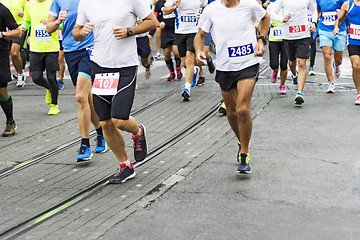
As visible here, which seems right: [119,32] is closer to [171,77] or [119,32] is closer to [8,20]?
[8,20]

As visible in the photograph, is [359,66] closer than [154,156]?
No

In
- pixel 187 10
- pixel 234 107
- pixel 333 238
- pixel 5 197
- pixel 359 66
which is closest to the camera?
pixel 333 238

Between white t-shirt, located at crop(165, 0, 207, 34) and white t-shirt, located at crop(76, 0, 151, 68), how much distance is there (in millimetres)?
5409

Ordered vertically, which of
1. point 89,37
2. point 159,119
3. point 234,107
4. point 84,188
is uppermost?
point 89,37

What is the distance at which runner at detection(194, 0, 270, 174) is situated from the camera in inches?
243

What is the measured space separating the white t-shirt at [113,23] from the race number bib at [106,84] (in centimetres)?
10

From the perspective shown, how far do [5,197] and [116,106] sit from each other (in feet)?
4.42

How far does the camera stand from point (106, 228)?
468cm

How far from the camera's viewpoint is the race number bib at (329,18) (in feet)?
35.7

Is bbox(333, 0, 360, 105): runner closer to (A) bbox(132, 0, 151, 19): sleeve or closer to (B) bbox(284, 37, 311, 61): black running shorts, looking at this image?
(B) bbox(284, 37, 311, 61): black running shorts

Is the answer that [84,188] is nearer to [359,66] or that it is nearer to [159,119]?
[159,119]

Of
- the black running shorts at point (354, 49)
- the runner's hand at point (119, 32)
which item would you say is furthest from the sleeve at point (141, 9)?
the black running shorts at point (354, 49)

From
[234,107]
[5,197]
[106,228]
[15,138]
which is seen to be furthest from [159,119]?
[106,228]

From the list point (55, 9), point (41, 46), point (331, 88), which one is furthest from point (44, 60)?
point (331, 88)
